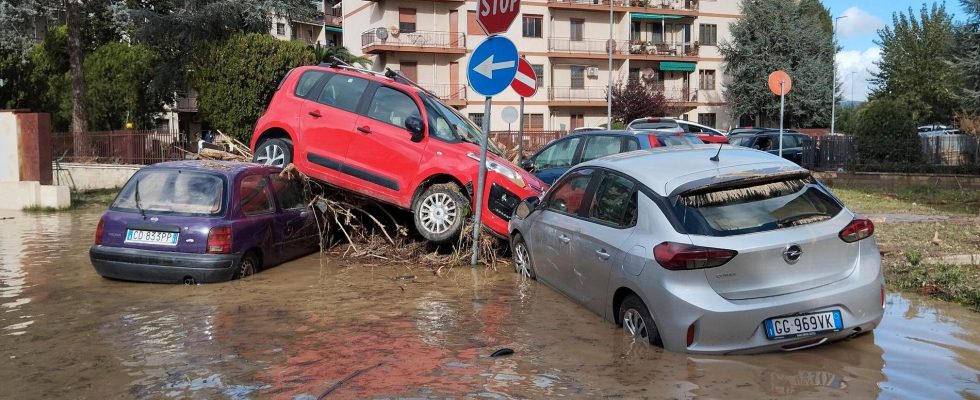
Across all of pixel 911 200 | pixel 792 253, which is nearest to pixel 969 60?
pixel 911 200

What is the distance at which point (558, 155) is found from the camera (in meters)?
12.7

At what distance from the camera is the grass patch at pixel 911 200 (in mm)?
14245

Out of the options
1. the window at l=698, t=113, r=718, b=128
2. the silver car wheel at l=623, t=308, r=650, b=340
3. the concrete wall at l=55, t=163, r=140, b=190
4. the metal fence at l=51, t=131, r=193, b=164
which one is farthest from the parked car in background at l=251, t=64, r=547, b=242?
the window at l=698, t=113, r=718, b=128

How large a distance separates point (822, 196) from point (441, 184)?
15.5 ft

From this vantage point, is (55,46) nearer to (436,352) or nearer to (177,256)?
(177,256)

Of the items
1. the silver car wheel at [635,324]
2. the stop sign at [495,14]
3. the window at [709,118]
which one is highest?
the window at [709,118]

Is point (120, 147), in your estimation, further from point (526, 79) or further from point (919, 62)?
point (919, 62)

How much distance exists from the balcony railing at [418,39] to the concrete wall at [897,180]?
2768cm

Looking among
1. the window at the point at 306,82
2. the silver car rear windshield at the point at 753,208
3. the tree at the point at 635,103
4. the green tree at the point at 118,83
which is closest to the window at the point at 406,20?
the tree at the point at 635,103

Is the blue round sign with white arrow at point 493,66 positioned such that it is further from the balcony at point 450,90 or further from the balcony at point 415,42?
the balcony at point 450,90

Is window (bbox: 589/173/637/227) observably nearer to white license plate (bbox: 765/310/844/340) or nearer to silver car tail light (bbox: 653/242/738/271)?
silver car tail light (bbox: 653/242/738/271)

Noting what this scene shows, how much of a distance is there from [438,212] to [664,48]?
154 feet

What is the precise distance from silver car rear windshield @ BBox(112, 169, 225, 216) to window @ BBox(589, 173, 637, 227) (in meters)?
4.22

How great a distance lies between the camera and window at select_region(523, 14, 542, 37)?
160 feet
